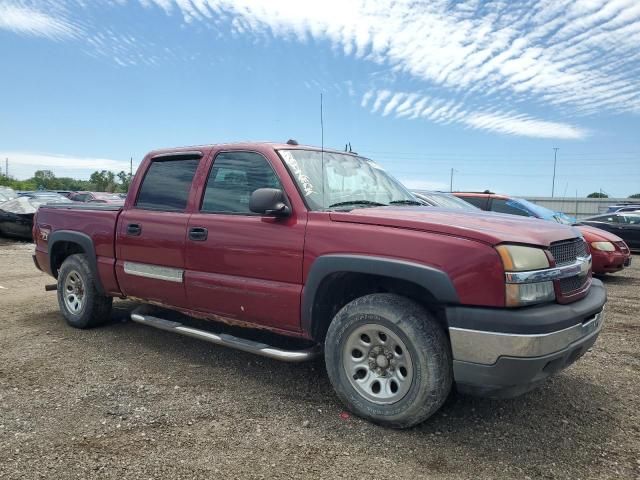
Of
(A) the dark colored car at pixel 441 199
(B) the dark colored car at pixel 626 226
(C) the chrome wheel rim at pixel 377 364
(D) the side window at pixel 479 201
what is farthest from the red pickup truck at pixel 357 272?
(B) the dark colored car at pixel 626 226

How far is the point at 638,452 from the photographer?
302 cm

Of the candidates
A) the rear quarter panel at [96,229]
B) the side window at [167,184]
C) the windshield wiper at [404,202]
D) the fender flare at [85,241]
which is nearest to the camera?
the windshield wiper at [404,202]

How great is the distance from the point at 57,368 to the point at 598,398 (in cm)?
428

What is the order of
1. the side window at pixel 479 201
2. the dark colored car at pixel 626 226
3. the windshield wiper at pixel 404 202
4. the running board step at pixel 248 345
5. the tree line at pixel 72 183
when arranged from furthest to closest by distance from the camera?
the tree line at pixel 72 183, the dark colored car at pixel 626 226, the side window at pixel 479 201, the windshield wiper at pixel 404 202, the running board step at pixel 248 345

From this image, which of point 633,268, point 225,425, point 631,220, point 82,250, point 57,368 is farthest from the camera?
point 631,220

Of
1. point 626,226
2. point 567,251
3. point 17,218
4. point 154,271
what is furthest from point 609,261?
point 17,218

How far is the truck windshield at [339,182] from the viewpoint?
12.7ft

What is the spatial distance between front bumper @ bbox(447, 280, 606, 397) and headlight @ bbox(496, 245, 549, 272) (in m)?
0.24

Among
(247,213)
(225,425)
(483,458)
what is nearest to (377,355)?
(483,458)

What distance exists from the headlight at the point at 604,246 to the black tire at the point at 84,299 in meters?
7.99

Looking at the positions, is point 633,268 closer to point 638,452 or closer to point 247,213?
point 638,452

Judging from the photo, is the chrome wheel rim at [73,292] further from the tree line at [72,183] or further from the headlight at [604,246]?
the tree line at [72,183]

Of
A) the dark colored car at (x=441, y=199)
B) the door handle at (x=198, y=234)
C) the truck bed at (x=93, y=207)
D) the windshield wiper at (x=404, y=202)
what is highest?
the windshield wiper at (x=404, y=202)

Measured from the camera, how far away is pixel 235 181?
167 inches
